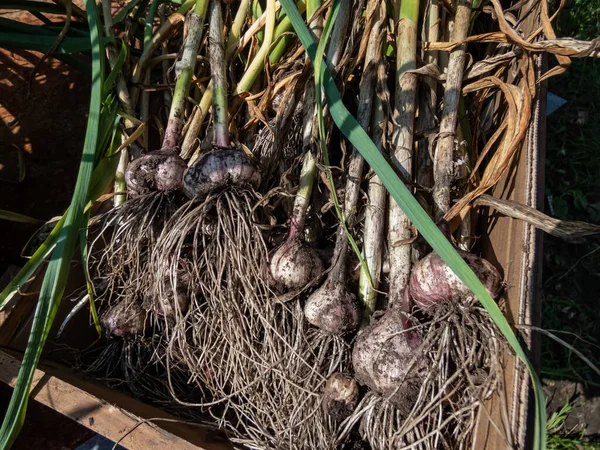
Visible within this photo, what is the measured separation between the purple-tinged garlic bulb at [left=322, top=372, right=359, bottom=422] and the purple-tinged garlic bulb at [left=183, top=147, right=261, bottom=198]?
1.30 feet

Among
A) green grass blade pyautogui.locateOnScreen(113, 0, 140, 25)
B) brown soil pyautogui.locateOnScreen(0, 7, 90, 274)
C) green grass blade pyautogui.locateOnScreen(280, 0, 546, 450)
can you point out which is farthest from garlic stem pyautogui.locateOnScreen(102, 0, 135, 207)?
green grass blade pyautogui.locateOnScreen(280, 0, 546, 450)

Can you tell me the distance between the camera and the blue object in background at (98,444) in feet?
4.41

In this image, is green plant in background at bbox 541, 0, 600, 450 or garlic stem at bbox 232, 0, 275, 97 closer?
garlic stem at bbox 232, 0, 275, 97

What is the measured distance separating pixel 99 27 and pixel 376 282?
722 mm

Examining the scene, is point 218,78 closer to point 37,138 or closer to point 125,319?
point 125,319

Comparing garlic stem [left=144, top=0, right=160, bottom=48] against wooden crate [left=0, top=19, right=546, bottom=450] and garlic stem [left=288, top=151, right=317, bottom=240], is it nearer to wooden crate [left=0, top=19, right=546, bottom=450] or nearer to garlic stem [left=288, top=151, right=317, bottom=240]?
garlic stem [left=288, top=151, right=317, bottom=240]

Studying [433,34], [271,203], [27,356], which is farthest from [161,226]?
[433,34]

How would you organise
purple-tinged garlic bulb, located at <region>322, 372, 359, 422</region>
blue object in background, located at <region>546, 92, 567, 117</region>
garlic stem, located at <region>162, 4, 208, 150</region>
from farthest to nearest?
blue object in background, located at <region>546, 92, 567, 117</region> → garlic stem, located at <region>162, 4, 208, 150</region> → purple-tinged garlic bulb, located at <region>322, 372, 359, 422</region>

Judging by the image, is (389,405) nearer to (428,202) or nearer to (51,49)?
(428,202)

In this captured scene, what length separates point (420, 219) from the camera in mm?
Answer: 644

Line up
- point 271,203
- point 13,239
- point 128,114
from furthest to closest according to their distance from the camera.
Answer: point 13,239, point 128,114, point 271,203

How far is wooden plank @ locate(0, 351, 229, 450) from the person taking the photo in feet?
2.70

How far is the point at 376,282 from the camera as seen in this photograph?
891mm

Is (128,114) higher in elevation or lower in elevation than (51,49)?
lower
